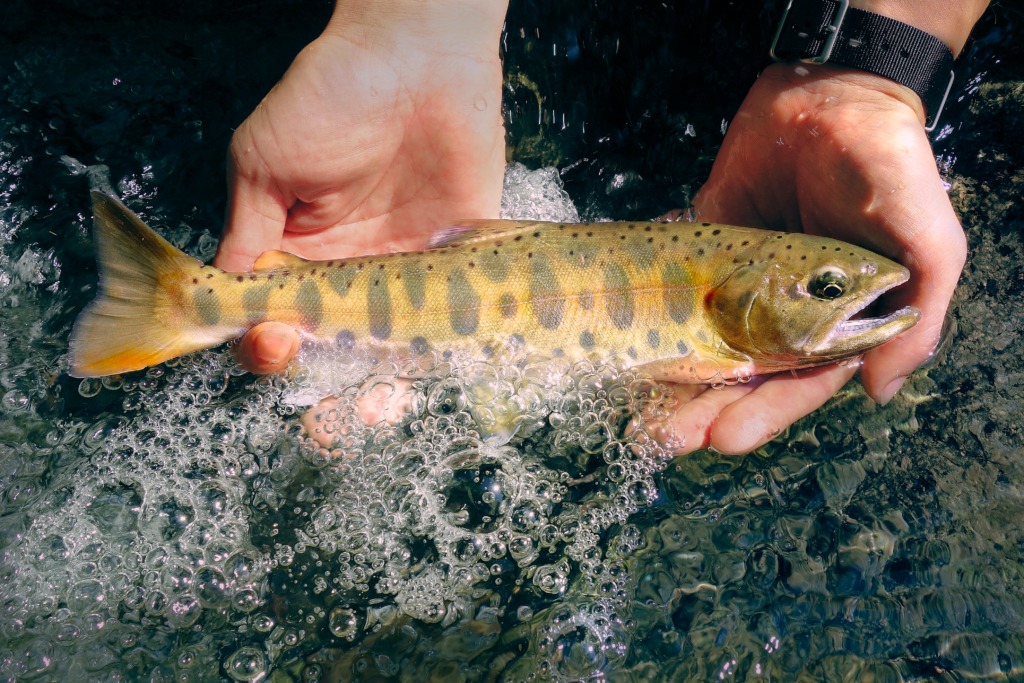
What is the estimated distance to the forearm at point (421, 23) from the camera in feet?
12.5

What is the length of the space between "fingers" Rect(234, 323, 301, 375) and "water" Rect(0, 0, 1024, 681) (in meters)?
0.31

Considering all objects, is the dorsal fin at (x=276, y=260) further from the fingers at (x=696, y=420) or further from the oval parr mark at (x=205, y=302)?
the fingers at (x=696, y=420)

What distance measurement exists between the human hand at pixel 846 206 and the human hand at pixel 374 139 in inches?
58.1

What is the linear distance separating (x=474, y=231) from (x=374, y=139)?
0.77m

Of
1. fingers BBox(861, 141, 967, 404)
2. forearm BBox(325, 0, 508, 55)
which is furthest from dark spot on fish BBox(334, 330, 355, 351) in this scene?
fingers BBox(861, 141, 967, 404)

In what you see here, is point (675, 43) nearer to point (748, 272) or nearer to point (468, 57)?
point (468, 57)

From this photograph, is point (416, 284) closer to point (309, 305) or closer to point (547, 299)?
point (309, 305)

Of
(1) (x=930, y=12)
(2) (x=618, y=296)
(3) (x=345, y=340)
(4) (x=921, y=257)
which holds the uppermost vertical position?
(1) (x=930, y=12)

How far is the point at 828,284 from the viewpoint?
10.2ft

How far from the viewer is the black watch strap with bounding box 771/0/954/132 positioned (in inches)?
134

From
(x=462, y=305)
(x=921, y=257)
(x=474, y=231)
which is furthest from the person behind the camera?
(x=474, y=231)

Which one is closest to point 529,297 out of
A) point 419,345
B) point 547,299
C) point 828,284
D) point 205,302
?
point 547,299

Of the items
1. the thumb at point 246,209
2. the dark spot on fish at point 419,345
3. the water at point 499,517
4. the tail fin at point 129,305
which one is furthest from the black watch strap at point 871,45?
the tail fin at point 129,305

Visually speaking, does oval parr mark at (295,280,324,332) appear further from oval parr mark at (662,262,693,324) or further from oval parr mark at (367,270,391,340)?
oval parr mark at (662,262,693,324)
